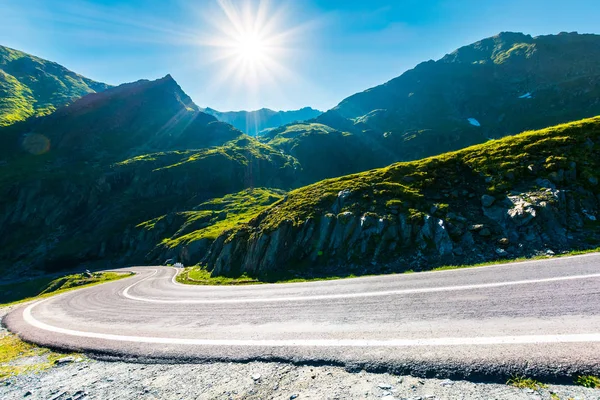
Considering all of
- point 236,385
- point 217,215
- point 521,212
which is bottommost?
point 236,385

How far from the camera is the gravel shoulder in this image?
5375mm

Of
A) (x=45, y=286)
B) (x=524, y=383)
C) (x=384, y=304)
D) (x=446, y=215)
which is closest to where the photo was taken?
(x=524, y=383)

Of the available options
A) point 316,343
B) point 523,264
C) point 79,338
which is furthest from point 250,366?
point 523,264

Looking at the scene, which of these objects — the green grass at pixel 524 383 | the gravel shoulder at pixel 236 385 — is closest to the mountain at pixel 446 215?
the green grass at pixel 524 383

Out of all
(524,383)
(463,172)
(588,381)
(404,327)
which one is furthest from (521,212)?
(524,383)

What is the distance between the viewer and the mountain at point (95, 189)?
104062 mm

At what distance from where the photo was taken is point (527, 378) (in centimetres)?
543

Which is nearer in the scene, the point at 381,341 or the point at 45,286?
the point at 381,341

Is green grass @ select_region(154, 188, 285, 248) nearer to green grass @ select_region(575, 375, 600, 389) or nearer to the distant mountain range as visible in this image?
the distant mountain range

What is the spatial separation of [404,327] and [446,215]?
1580cm

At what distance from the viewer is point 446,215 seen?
21062mm

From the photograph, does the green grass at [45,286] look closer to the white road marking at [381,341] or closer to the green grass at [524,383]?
the white road marking at [381,341]

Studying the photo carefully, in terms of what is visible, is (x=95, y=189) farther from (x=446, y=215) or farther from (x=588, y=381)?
(x=588, y=381)

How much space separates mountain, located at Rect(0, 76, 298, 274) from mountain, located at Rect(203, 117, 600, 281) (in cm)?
7176
